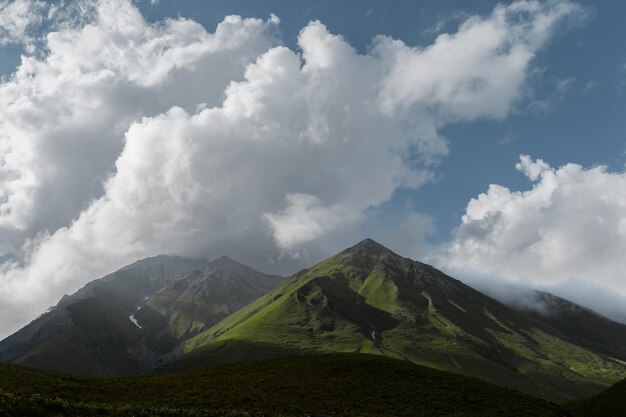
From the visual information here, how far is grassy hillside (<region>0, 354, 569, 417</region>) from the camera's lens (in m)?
48.5

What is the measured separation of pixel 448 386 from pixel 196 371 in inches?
1527

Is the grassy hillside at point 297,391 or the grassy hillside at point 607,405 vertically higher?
the grassy hillside at point 297,391

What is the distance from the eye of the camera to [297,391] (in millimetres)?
60781

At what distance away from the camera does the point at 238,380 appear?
64.3 m

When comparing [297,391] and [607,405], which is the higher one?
[297,391]

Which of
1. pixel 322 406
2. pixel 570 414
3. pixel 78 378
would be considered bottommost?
pixel 570 414

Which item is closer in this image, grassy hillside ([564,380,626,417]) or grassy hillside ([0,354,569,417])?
grassy hillside ([0,354,569,417])

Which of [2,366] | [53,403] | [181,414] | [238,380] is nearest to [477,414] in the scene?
[238,380]

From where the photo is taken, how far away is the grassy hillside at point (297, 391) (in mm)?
48500

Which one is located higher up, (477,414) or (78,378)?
(78,378)

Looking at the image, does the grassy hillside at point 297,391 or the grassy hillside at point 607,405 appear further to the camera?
the grassy hillside at point 607,405

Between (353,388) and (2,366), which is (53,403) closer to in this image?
(2,366)

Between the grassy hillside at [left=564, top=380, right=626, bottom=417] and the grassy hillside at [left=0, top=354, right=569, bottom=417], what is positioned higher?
the grassy hillside at [left=0, top=354, right=569, bottom=417]

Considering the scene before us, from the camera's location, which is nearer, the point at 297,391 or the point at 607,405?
the point at 297,391
